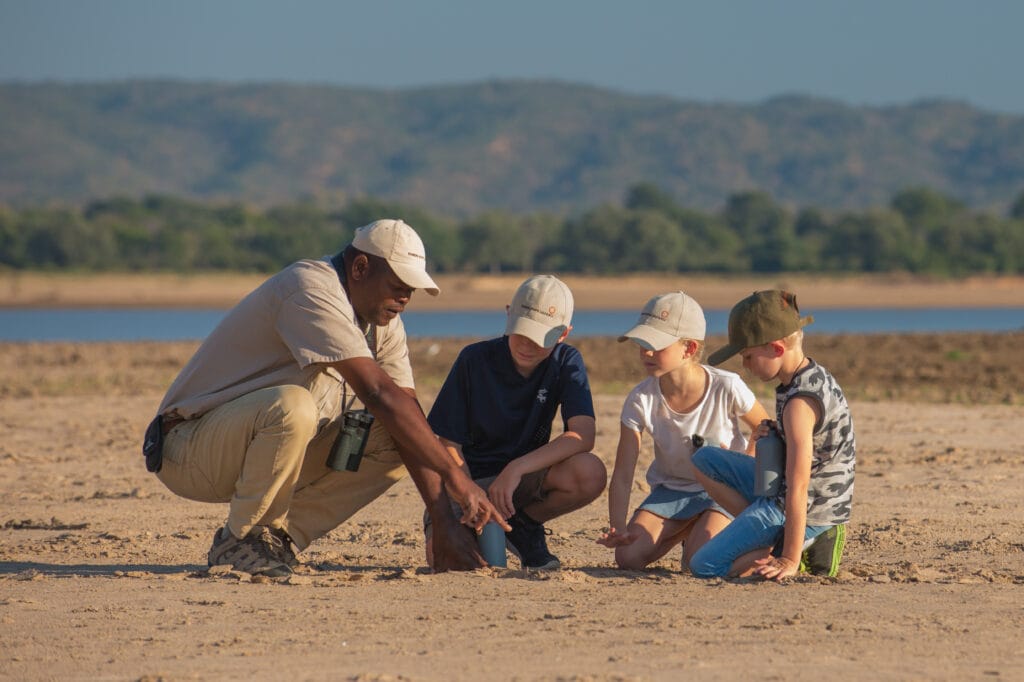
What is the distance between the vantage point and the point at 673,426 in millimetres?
5344

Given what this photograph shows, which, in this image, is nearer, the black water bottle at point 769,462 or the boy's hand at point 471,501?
the black water bottle at point 769,462

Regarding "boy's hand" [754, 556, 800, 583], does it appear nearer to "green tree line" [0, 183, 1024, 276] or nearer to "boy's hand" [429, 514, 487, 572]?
"boy's hand" [429, 514, 487, 572]

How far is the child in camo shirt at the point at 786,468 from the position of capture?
4875mm

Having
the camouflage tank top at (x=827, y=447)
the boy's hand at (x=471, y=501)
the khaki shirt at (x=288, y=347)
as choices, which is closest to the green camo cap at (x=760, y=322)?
the camouflage tank top at (x=827, y=447)

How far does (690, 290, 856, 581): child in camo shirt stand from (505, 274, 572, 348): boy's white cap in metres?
0.57

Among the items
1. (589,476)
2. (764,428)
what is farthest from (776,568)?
(589,476)

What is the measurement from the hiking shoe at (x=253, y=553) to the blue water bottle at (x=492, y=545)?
0.71 metres

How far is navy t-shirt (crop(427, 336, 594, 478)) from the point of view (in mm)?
5414

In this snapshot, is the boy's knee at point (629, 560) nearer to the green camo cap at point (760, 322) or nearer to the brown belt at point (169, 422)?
the green camo cap at point (760, 322)

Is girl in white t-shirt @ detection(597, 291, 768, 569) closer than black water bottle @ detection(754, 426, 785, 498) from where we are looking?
No

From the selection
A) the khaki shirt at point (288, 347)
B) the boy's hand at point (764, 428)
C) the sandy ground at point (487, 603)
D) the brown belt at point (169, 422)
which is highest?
the khaki shirt at point (288, 347)

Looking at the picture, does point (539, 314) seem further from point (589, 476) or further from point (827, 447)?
point (827, 447)

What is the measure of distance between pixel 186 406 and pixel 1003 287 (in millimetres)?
48520

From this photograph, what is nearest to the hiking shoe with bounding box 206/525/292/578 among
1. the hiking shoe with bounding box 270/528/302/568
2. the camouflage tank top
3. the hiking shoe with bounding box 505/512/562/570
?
the hiking shoe with bounding box 270/528/302/568
